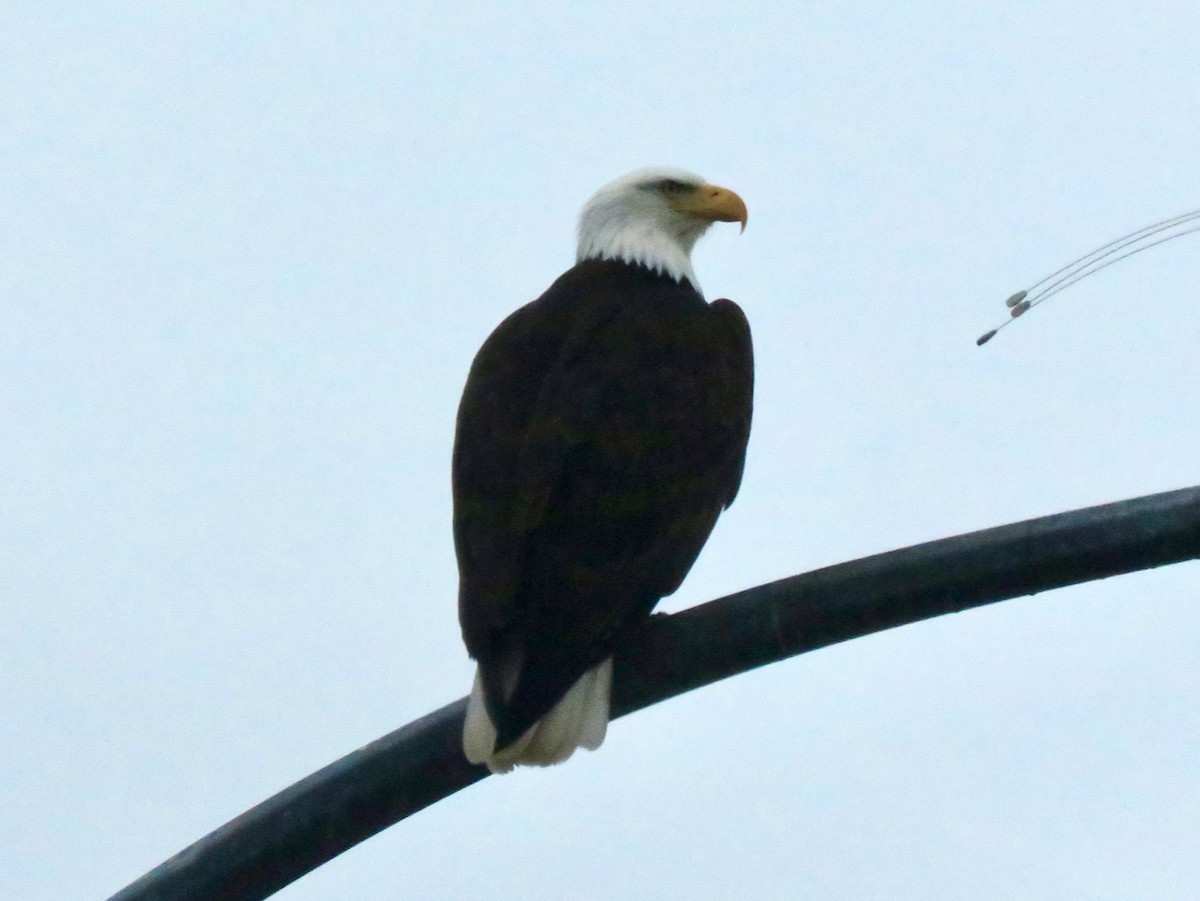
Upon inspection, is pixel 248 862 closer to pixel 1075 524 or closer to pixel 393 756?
pixel 393 756

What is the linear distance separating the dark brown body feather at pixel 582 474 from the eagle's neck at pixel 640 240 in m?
0.79

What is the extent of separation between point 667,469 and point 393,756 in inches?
58.0

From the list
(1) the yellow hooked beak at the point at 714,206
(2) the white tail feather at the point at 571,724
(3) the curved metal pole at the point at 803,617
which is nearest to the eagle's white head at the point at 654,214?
(1) the yellow hooked beak at the point at 714,206

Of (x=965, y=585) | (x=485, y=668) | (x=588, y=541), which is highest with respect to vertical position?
(x=588, y=541)

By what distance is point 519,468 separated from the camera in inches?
185

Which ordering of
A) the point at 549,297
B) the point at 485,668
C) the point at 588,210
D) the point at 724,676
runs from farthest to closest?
the point at 588,210, the point at 549,297, the point at 485,668, the point at 724,676

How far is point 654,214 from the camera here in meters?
6.70

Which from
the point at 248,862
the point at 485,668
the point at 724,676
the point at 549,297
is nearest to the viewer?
the point at 248,862

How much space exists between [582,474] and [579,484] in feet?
0.12

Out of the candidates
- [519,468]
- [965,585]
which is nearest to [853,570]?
[965,585]

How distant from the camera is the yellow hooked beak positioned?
670 centimetres

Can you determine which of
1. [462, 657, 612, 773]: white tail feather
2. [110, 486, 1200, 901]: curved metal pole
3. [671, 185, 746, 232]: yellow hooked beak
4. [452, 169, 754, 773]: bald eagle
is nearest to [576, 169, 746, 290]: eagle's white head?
[671, 185, 746, 232]: yellow hooked beak

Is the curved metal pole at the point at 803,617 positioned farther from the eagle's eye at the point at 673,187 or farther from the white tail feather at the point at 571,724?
the eagle's eye at the point at 673,187

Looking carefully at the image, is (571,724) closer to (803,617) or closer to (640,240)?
(803,617)
